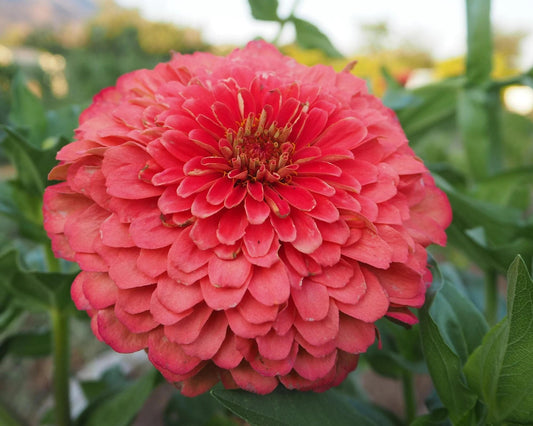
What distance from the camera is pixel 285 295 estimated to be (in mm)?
312

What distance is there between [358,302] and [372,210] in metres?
0.07

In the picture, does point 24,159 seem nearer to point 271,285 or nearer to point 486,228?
point 271,285

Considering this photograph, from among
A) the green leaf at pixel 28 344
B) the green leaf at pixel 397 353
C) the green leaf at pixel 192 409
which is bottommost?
A: the green leaf at pixel 192 409

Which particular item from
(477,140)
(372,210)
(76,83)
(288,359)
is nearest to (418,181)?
(372,210)

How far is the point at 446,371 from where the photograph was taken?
396 mm

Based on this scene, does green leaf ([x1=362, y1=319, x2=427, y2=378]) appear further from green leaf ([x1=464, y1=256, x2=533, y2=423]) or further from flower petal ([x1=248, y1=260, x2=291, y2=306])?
flower petal ([x1=248, y1=260, x2=291, y2=306])

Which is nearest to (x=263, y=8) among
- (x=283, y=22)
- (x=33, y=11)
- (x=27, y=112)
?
(x=283, y=22)

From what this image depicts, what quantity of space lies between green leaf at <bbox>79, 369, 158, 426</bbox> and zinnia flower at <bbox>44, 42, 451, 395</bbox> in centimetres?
18

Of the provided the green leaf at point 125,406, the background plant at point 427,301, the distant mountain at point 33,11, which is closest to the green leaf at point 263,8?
the background plant at point 427,301

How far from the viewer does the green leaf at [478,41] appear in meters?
0.68

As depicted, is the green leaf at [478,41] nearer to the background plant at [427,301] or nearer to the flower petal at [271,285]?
the background plant at [427,301]

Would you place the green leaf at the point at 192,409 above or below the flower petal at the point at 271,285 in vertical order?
below

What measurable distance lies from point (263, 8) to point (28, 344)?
59 cm

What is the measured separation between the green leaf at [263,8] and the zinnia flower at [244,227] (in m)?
0.23
